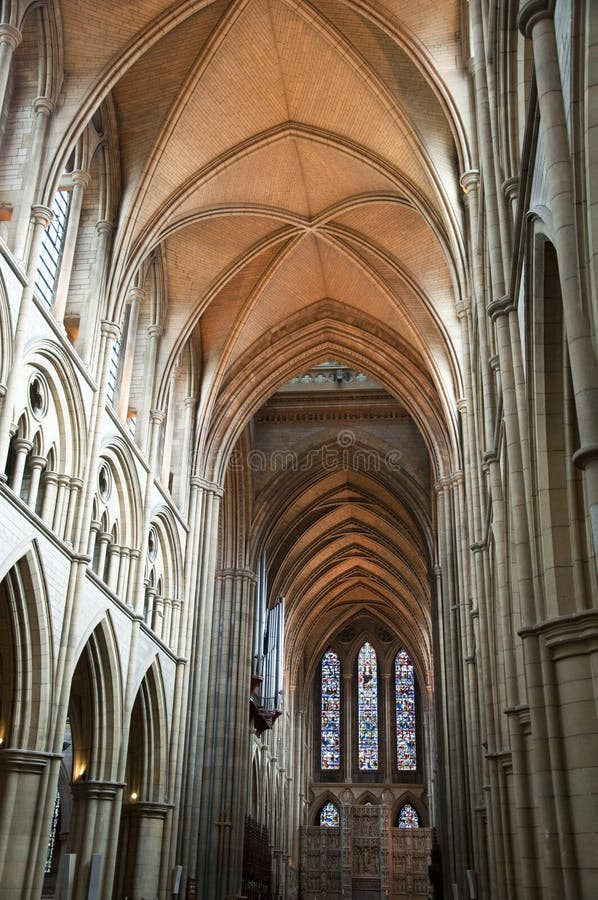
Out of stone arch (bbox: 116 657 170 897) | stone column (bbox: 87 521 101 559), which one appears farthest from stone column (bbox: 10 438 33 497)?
stone arch (bbox: 116 657 170 897)

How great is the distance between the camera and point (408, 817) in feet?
159

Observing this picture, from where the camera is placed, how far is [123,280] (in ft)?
63.9

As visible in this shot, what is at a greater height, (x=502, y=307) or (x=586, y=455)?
(x=502, y=307)

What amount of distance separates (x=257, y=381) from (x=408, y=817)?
99.9 ft

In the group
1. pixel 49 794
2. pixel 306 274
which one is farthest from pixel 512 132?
pixel 306 274

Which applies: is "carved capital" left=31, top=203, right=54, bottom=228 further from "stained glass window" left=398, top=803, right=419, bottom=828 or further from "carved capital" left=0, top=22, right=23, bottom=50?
"stained glass window" left=398, top=803, right=419, bottom=828

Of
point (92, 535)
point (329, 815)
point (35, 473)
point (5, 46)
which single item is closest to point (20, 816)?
point (35, 473)

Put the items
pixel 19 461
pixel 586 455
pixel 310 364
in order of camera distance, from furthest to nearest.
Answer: pixel 310 364
pixel 19 461
pixel 586 455

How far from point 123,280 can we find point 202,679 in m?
10.5

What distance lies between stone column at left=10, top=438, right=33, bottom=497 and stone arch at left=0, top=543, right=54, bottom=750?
98cm

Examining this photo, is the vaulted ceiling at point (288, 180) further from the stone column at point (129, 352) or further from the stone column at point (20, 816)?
the stone column at point (20, 816)

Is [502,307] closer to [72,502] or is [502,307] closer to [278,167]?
[72,502]

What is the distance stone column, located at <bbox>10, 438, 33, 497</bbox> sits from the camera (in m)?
14.8

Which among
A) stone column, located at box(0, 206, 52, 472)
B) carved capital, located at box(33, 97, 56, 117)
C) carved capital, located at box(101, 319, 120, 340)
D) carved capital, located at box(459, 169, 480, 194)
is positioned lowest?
stone column, located at box(0, 206, 52, 472)
